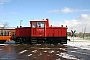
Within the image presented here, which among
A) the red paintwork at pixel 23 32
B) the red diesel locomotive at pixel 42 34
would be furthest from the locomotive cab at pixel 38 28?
the red paintwork at pixel 23 32

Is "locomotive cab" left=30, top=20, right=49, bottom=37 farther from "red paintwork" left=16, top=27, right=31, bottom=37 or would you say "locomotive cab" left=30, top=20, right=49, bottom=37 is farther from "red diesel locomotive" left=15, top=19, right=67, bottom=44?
"red paintwork" left=16, top=27, right=31, bottom=37

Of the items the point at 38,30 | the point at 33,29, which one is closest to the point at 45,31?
the point at 38,30

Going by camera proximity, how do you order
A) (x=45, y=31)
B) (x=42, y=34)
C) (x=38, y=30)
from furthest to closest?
(x=42, y=34), (x=45, y=31), (x=38, y=30)

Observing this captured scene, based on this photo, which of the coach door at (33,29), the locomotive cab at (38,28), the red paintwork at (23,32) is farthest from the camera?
the red paintwork at (23,32)

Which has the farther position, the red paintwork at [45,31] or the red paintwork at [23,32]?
the red paintwork at [23,32]

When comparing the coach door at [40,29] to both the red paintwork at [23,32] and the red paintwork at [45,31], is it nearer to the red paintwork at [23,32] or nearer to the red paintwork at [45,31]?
the red paintwork at [45,31]

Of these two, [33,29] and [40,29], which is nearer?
[40,29]

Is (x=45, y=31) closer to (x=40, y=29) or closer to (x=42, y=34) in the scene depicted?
(x=42, y=34)

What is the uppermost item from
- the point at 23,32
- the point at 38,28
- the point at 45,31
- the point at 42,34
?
the point at 38,28

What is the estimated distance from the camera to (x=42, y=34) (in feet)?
93.4

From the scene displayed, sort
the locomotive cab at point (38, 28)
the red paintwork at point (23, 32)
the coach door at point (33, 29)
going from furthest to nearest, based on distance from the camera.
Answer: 1. the red paintwork at point (23, 32)
2. the coach door at point (33, 29)
3. the locomotive cab at point (38, 28)

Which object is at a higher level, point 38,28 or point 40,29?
point 38,28

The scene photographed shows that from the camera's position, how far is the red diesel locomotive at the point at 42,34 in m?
28.2

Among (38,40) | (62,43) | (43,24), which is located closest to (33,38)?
(38,40)
